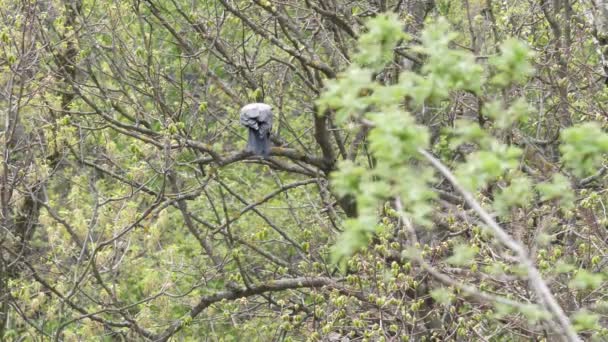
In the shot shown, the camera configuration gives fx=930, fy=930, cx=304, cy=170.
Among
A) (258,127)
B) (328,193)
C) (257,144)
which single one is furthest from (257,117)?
(328,193)

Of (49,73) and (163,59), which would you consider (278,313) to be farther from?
(163,59)

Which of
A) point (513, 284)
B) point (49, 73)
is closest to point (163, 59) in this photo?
point (49, 73)

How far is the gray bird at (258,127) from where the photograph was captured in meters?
7.09

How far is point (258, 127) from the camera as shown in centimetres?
715

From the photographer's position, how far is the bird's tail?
23.1ft

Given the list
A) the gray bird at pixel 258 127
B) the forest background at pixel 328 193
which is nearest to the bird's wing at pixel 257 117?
the gray bird at pixel 258 127

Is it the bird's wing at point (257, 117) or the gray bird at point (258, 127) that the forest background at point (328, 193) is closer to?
the gray bird at point (258, 127)

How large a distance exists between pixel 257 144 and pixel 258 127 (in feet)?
0.45

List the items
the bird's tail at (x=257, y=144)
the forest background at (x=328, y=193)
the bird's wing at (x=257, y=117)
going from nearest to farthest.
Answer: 1. the forest background at (x=328, y=193)
2. the bird's tail at (x=257, y=144)
3. the bird's wing at (x=257, y=117)

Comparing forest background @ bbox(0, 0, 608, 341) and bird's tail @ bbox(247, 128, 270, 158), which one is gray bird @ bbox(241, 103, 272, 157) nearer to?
bird's tail @ bbox(247, 128, 270, 158)

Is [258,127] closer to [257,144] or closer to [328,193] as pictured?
[257,144]

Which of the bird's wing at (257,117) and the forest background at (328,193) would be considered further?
the bird's wing at (257,117)

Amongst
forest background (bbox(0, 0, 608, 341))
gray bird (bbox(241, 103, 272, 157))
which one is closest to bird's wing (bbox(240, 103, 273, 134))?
gray bird (bbox(241, 103, 272, 157))

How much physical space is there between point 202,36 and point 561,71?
10.2ft
